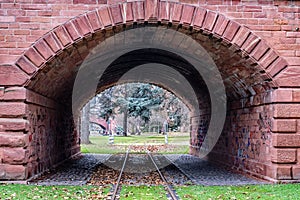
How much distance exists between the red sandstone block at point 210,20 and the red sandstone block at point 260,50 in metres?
1.31

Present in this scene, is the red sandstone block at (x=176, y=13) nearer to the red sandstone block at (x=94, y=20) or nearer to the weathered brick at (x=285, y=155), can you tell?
the red sandstone block at (x=94, y=20)

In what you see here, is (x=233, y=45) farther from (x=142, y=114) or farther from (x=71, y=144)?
(x=142, y=114)

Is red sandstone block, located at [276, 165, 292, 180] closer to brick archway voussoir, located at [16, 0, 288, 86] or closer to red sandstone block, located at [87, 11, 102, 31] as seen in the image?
brick archway voussoir, located at [16, 0, 288, 86]

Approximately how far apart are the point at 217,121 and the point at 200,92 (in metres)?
2.08

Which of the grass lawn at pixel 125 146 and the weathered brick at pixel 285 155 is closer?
the weathered brick at pixel 285 155

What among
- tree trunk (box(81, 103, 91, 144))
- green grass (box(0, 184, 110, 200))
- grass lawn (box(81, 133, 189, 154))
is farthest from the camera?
tree trunk (box(81, 103, 91, 144))

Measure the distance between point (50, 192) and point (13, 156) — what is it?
1794 millimetres

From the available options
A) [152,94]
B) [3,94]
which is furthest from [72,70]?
[152,94]

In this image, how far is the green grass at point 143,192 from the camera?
951cm

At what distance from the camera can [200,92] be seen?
19.9 metres

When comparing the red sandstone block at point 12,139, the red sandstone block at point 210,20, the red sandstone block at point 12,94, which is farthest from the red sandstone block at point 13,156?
the red sandstone block at point 210,20

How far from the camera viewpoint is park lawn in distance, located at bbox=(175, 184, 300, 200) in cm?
935

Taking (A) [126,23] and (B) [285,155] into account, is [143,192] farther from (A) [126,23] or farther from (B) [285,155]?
(A) [126,23]

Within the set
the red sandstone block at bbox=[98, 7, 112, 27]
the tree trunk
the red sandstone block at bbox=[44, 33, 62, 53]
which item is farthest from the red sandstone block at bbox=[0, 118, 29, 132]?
the tree trunk
